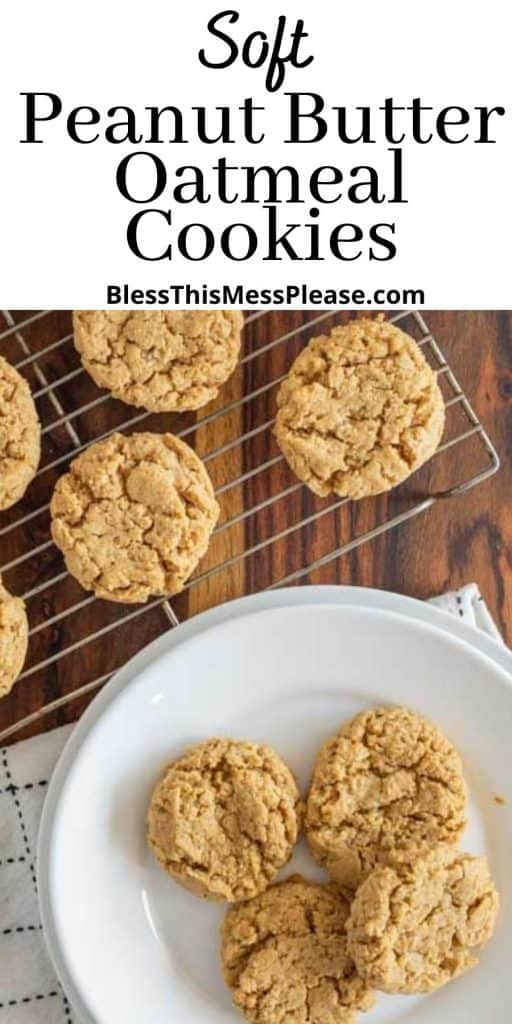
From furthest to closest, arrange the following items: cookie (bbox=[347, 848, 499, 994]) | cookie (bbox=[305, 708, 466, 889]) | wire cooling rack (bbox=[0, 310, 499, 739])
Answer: wire cooling rack (bbox=[0, 310, 499, 739]) → cookie (bbox=[305, 708, 466, 889]) → cookie (bbox=[347, 848, 499, 994])

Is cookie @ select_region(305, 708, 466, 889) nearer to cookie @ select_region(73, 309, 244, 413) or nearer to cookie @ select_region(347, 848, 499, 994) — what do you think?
cookie @ select_region(347, 848, 499, 994)

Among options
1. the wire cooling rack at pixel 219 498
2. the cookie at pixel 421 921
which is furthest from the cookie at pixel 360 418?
the cookie at pixel 421 921

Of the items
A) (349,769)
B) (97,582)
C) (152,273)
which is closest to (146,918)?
(349,769)

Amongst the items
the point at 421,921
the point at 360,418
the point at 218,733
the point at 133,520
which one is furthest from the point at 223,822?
the point at 360,418

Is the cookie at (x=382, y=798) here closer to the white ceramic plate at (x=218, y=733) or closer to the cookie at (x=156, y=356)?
the white ceramic plate at (x=218, y=733)

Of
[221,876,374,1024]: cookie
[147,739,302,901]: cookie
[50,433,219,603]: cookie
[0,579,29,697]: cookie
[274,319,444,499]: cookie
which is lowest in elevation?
[221,876,374,1024]: cookie

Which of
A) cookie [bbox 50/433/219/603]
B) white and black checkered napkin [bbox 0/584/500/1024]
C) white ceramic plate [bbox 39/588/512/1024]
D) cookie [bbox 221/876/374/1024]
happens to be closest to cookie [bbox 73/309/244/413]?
cookie [bbox 50/433/219/603]

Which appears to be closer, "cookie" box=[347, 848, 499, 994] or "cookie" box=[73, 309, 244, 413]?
"cookie" box=[347, 848, 499, 994]
